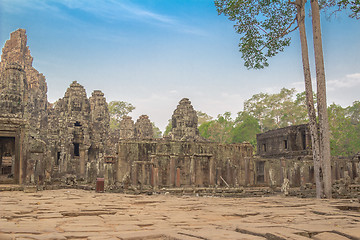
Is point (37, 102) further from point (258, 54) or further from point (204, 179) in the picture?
point (258, 54)

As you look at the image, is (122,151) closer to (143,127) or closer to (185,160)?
(185,160)

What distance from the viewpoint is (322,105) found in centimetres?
1309

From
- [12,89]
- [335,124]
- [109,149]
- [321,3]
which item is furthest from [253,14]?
[335,124]

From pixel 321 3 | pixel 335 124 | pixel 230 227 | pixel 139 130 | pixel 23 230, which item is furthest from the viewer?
pixel 139 130

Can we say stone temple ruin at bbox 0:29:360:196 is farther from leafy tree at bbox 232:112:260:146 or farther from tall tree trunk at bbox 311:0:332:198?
leafy tree at bbox 232:112:260:146

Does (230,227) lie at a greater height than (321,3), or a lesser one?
lesser

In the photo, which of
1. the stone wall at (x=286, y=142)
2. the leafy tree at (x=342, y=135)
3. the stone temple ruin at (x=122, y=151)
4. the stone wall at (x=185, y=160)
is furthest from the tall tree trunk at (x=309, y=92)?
the leafy tree at (x=342, y=135)

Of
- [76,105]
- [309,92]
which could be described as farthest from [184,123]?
[309,92]

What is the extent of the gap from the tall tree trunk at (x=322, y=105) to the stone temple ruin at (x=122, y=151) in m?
4.62

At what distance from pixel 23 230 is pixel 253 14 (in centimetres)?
1398

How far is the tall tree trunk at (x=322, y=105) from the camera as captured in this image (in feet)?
41.9

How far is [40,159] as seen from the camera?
650 inches

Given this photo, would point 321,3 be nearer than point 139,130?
Yes

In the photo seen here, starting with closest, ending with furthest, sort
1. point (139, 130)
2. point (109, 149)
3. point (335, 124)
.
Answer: point (109, 149)
point (335, 124)
point (139, 130)
